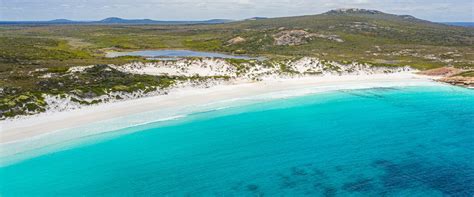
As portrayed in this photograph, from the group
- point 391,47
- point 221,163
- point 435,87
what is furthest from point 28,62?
point 391,47

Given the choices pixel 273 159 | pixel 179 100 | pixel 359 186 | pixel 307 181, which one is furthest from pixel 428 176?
pixel 179 100

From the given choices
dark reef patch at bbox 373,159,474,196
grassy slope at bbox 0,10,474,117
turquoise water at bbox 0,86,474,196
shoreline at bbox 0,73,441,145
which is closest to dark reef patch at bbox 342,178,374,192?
turquoise water at bbox 0,86,474,196

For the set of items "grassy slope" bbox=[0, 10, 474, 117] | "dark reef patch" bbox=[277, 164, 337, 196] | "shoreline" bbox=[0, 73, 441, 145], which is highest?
"grassy slope" bbox=[0, 10, 474, 117]

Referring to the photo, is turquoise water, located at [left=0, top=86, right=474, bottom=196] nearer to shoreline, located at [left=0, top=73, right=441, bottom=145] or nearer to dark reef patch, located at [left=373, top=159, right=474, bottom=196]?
dark reef patch, located at [left=373, top=159, right=474, bottom=196]

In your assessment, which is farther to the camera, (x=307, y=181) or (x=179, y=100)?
(x=179, y=100)

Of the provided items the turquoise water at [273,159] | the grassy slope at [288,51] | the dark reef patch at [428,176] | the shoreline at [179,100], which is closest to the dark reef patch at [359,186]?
the turquoise water at [273,159]

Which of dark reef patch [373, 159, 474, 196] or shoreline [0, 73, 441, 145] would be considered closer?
dark reef patch [373, 159, 474, 196]

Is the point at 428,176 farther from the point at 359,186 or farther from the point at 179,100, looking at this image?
the point at 179,100
